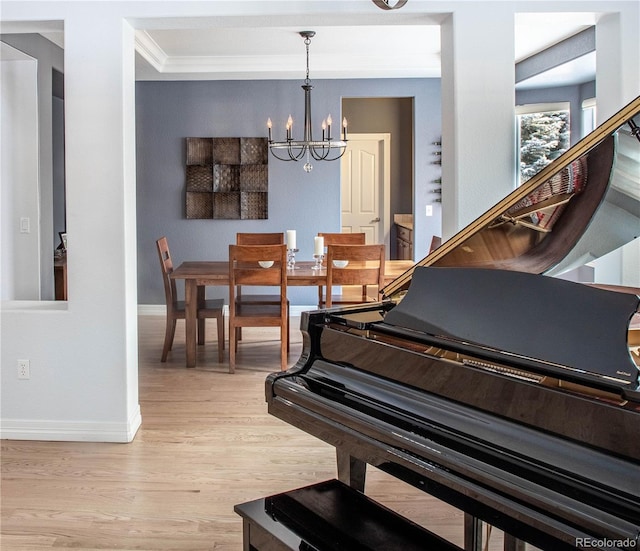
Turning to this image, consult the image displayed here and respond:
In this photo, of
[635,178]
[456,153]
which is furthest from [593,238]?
[456,153]

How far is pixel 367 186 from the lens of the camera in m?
9.56

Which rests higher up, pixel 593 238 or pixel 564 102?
pixel 564 102

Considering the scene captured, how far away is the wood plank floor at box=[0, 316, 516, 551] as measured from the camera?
2686 mm

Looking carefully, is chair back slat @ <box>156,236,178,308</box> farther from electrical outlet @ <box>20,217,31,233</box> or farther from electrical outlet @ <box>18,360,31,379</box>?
electrical outlet @ <box>18,360,31,379</box>

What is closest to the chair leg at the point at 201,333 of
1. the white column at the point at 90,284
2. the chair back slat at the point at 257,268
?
the chair back slat at the point at 257,268

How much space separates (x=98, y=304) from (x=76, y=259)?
0.26 m

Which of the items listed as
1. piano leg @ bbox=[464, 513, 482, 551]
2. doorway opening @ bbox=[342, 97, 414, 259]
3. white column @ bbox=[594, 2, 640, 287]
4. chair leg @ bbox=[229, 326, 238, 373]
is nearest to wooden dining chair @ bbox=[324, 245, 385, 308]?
chair leg @ bbox=[229, 326, 238, 373]

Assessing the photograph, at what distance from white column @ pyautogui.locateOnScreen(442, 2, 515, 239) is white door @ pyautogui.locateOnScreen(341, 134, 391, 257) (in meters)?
5.90

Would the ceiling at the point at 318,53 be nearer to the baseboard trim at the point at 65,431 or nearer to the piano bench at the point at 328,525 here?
the baseboard trim at the point at 65,431

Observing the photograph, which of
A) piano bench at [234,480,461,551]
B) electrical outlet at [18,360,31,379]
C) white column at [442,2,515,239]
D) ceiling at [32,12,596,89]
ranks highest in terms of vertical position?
ceiling at [32,12,596,89]

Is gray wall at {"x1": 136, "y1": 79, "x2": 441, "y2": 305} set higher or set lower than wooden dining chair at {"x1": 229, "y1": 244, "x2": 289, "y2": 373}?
higher

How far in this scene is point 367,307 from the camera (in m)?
2.57

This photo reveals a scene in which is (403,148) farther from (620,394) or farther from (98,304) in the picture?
(620,394)

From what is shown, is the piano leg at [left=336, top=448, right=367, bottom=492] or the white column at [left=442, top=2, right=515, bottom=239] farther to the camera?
the white column at [left=442, top=2, right=515, bottom=239]
